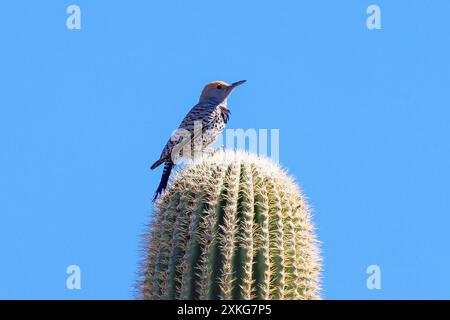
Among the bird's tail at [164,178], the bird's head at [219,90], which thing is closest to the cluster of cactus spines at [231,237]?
the bird's tail at [164,178]

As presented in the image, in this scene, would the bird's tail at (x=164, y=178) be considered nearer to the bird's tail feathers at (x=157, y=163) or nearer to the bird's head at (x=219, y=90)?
the bird's tail feathers at (x=157, y=163)

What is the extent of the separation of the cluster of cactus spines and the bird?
12.0 ft

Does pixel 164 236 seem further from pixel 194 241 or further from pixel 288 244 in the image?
pixel 288 244

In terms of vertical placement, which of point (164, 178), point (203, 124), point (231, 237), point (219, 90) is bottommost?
point (231, 237)

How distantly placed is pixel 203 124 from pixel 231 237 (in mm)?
5575

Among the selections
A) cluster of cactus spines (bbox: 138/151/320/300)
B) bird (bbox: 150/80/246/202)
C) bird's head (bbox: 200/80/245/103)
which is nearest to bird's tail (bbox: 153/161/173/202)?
bird (bbox: 150/80/246/202)

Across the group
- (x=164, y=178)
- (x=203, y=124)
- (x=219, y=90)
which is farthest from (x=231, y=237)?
(x=219, y=90)

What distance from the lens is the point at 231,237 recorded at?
6355 mm

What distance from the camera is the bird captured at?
11039 mm

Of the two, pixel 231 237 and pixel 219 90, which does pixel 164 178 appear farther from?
pixel 231 237

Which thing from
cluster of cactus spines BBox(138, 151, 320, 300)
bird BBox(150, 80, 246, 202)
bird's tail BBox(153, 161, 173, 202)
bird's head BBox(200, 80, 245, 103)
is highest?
bird's head BBox(200, 80, 245, 103)

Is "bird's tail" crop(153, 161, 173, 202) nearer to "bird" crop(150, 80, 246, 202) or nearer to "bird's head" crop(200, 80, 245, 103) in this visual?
"bird" crop(150, 80, 246, 202)
